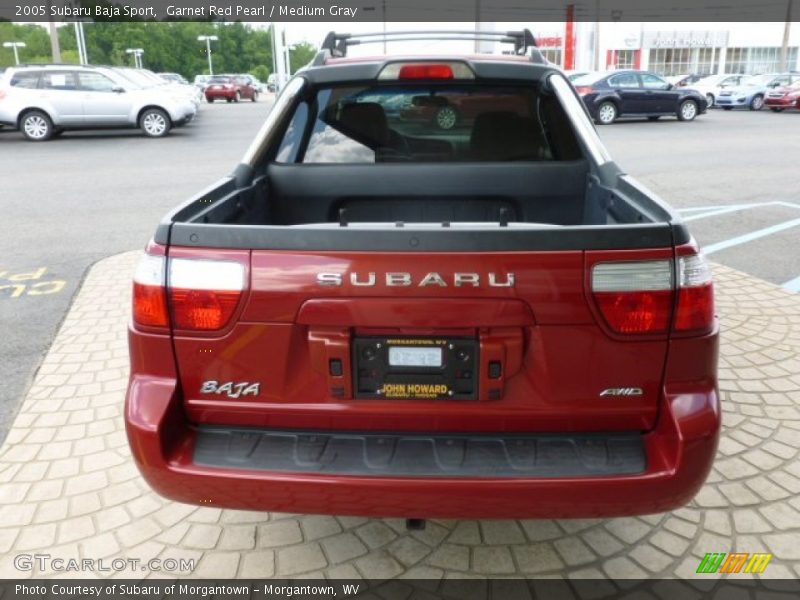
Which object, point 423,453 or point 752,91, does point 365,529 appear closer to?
point 423,453

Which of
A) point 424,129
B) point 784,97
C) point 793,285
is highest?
point 424,129

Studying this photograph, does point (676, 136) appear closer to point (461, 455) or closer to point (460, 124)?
point (460, 124)

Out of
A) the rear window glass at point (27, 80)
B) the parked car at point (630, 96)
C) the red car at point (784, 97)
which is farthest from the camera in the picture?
the red car at point (784, 97)

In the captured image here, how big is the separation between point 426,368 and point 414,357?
5 cm

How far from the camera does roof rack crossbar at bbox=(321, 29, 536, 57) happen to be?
3926mm

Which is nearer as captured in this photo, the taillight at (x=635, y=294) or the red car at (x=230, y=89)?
the taillight at (x=635, y=294)

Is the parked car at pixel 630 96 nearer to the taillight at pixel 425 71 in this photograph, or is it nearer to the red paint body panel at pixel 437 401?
the taillight at pixel 425 71

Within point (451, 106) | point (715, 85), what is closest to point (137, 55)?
point (715, 85)

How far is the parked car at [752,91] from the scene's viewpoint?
27625mm

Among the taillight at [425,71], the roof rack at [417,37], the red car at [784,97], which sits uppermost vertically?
the roof rack at [417,37]

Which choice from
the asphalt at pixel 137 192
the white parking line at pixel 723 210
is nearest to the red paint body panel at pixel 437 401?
the asphalt at pixel 137 192

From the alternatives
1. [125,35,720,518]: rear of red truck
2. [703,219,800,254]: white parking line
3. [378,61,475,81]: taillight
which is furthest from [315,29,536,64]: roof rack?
[703,219,800,254]: white parking line

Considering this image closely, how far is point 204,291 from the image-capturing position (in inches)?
83.7

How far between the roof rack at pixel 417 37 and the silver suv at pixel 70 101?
14.9 metres
